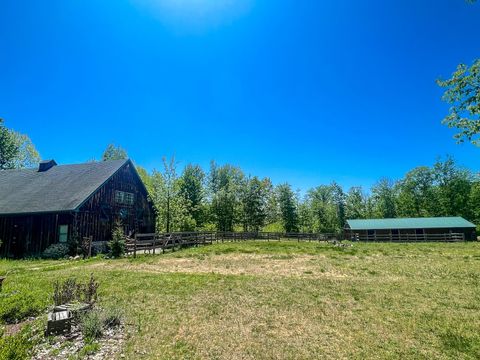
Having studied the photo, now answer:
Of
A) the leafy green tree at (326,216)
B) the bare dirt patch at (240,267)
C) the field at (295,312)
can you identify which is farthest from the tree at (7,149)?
the leafy green tree at (326,216)

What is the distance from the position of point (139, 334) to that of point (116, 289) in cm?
429

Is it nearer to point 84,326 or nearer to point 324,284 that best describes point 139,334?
point 84,326

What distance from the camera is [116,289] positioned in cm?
973

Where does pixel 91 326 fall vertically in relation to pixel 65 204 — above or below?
below

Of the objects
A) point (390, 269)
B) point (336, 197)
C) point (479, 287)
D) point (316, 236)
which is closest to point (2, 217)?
point (390, 269)

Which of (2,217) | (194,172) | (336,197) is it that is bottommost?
(2,217)

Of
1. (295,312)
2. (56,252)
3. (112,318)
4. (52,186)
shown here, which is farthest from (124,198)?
(295,312)

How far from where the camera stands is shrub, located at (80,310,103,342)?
5.77 metres

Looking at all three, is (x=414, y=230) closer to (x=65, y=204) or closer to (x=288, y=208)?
(x=288, y=208)

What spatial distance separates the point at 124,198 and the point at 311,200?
59.1m

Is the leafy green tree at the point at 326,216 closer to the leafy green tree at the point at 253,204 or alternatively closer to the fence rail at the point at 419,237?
the leafy green tree at the point at 253,204

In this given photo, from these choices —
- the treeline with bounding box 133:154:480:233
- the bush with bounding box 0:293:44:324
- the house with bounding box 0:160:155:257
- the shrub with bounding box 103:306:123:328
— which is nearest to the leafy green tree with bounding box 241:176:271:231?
the treeline with bounding box 133:154:480:233

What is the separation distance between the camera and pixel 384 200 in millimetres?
73312

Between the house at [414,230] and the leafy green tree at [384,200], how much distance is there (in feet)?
86.8
